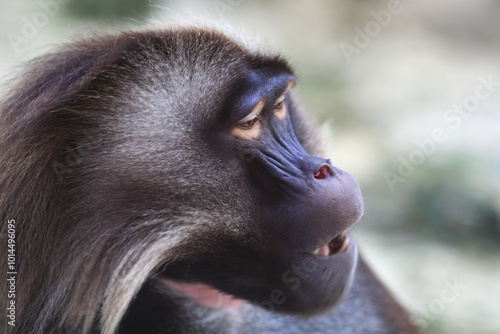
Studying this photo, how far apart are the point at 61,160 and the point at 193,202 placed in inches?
17.0

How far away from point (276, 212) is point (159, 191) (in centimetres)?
40

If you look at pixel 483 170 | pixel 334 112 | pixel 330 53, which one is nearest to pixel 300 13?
pixel 330 53


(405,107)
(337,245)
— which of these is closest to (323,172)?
(337,245)

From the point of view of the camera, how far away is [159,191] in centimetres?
207

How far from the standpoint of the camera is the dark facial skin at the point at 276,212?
2.18 m

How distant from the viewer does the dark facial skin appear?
2176mm

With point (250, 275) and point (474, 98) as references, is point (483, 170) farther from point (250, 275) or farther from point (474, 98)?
point (250, 275)

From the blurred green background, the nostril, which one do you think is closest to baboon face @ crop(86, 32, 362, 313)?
the nostril

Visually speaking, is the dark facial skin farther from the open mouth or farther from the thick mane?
the thick mane

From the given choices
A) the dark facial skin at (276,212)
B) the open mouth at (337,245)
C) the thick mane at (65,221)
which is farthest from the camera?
the open mouth at (337,245)

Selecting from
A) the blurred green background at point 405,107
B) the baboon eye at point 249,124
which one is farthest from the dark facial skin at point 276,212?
the blurred green background at point 405,107

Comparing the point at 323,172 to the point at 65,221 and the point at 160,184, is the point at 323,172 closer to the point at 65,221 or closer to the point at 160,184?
the point at 160,184

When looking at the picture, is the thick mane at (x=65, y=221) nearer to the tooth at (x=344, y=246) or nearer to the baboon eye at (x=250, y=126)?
the baboon eye at (x=250, y=126)

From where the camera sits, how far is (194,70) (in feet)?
7.13
